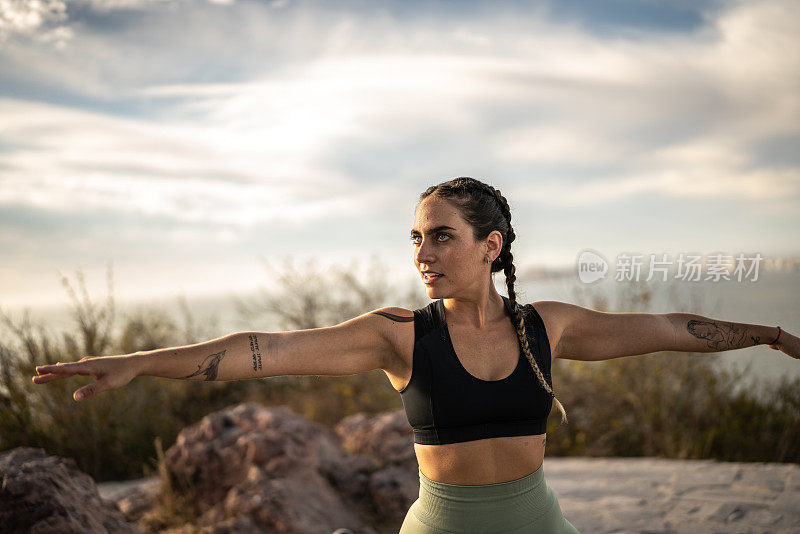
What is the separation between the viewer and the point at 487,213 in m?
2.64

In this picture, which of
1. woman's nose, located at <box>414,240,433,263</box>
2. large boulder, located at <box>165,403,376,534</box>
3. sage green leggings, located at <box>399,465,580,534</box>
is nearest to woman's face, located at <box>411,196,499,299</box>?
woman's nose, located at <box>414,240,433,263</box>

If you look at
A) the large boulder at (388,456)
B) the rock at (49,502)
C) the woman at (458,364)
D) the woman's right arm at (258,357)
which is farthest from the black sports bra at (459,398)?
the large boulder at (388,456)

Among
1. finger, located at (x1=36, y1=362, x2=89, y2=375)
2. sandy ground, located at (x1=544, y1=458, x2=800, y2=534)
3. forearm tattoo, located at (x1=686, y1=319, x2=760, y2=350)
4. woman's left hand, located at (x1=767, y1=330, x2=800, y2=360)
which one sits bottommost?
sandy ground, located at (x1=544, y1=458, x2=800, y2=534)

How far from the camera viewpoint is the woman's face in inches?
99.1

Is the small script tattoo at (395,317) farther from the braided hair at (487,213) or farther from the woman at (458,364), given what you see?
the braided hair at (487,213)

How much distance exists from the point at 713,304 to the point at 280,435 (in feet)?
20.0

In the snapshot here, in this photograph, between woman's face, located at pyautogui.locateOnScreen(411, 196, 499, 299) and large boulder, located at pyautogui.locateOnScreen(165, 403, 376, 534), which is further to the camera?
large boulder, located at pyautogui.locateOnScreen(165, 403, 376, 534)

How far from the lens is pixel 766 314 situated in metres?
8.02

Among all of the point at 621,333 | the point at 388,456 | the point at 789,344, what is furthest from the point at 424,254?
the point at 388,456

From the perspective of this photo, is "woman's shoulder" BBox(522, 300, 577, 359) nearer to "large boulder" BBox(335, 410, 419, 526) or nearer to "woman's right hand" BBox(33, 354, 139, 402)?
"woman's right hand" BBox(33, 354, 139, 402)

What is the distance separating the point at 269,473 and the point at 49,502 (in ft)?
5.59

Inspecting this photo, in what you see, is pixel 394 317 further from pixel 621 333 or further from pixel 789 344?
pixel 789 344

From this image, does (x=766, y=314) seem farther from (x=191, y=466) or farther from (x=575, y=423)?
(x=191, y=466)

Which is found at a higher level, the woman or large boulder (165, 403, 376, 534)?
the woman
